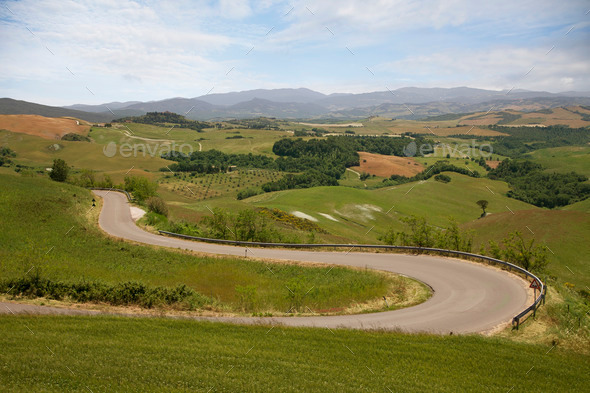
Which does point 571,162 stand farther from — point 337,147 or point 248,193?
point 248,193

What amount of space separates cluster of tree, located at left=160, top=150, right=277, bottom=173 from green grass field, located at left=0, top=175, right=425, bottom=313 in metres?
96.7

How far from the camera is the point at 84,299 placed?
56.2 feet

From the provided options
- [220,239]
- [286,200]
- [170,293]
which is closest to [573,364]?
[170,293]

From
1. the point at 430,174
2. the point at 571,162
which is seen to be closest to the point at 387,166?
the point at 430,174

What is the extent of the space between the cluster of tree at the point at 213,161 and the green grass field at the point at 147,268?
96.7 metres

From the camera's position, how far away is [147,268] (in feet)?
79.7

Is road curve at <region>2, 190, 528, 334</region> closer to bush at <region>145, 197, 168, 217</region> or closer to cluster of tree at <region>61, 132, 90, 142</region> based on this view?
bush at <region>145, 197, 168, 217</region>

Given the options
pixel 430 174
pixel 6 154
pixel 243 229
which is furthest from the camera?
pixel 430 174

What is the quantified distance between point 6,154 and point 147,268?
133659 mm

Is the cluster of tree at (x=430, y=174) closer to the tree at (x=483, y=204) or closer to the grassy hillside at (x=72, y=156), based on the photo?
the tree at (x=483, y=204)

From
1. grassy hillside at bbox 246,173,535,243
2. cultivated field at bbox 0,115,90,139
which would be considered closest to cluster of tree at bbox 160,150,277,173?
grassy hillside at bbox 246,173,535,243

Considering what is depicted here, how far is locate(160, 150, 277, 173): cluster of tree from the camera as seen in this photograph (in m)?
132

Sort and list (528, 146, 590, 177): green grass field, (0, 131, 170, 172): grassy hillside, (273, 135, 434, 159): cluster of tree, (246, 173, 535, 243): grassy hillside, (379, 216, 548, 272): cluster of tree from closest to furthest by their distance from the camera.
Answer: (379, 216, 548, 272): cluster of tree → (246, 173, 535, 243): grassy hillside → (0, 131, 170, 172): grassy hillside → (528, 146, 590, 177): green grass field → (273, 135, 434, 159): cluster of tree

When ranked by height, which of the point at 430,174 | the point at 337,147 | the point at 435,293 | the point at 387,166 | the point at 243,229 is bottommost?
the point at 430,174
